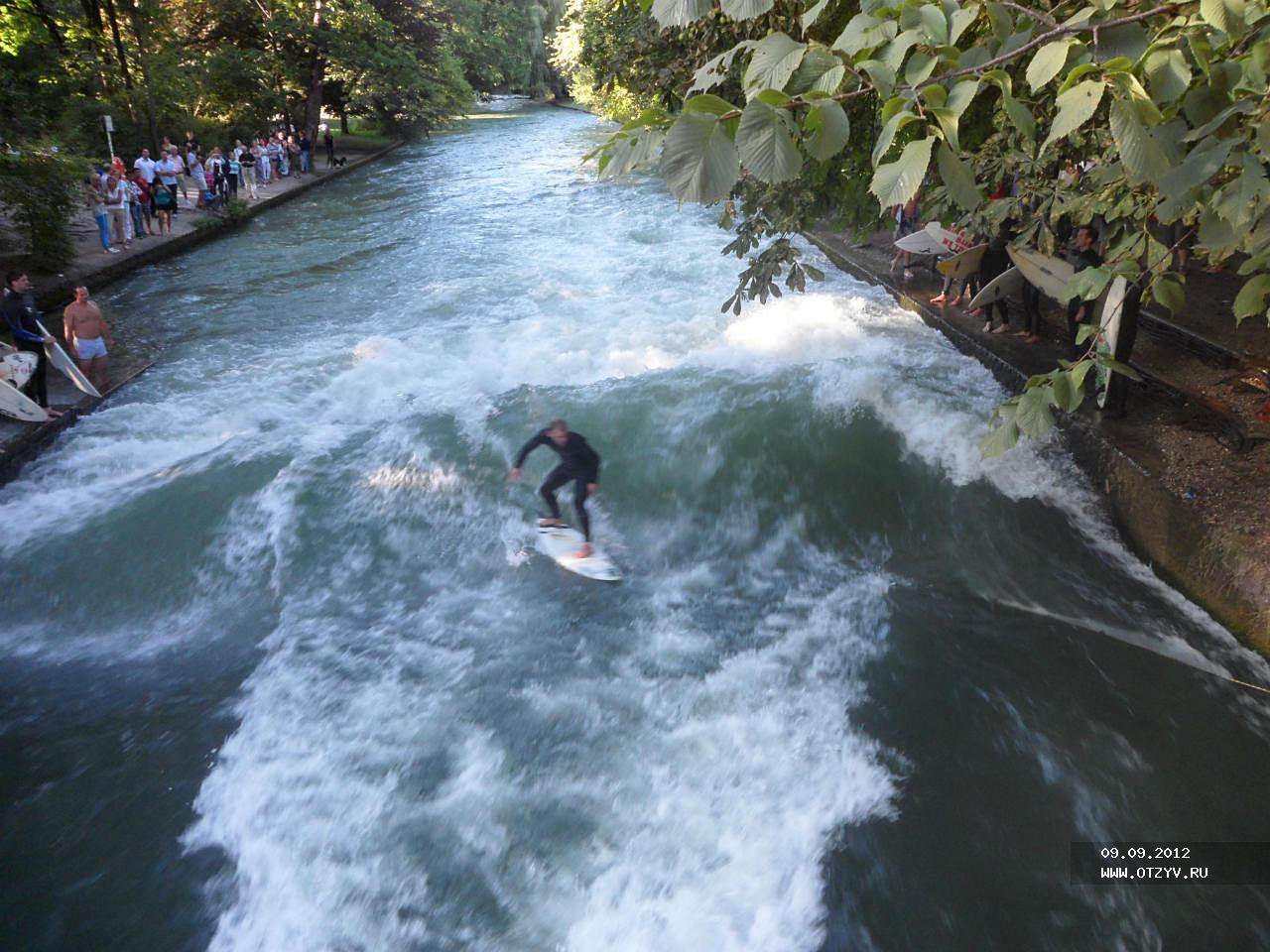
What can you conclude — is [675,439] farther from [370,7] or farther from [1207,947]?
[370,7]

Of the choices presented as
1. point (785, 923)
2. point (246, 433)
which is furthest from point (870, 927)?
point (246, 433)

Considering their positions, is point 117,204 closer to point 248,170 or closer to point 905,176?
point 248,170

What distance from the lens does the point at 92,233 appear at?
1822 cm

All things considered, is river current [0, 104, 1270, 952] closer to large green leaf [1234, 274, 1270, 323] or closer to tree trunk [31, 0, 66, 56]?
large green leaf [1234, 274, 1270, 323]

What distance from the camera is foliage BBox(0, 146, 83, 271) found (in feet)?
42.2

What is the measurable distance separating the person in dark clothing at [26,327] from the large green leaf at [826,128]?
10278mm

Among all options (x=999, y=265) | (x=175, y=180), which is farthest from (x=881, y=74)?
(x=175, y=180)

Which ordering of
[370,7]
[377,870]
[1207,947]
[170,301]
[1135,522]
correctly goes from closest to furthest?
1. [1207,947]
2. [377,870]
3. [1135,522]
4. [170,301]
5. [370,7]

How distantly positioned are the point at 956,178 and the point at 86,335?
37.1 feet

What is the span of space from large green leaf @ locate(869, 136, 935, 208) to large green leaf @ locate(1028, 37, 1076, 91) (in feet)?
1.35

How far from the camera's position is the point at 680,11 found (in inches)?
98.1

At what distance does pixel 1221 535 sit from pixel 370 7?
33851mm

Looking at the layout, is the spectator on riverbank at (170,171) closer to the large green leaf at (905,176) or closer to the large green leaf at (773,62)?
the large green leaf at (773,62)
